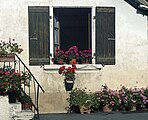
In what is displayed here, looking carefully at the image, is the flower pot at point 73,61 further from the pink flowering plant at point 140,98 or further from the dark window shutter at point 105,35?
the pink flowering plant at point 140,98

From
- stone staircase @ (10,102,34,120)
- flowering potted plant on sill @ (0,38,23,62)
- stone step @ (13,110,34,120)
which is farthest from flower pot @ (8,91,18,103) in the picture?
flowering potted plant on sill @ (0,38,23,62)

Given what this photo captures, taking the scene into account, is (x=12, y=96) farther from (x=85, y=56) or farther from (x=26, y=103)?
(x=85, y=56)

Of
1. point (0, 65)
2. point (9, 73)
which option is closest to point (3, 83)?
point (9, 73)

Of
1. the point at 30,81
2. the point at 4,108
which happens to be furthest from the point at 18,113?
the point at 30,81

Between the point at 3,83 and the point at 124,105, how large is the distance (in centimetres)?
349

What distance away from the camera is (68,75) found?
439 inches

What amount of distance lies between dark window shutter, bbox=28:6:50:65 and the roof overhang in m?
2.45

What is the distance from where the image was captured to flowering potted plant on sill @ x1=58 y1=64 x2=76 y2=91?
11.1 meters

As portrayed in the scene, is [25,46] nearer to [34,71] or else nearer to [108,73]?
[34,71]

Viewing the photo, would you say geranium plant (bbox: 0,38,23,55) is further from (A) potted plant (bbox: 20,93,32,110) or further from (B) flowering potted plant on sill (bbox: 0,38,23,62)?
(A) potted plant (bbox: 20,93,32,110)

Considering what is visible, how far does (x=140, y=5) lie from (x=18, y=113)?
4691mm

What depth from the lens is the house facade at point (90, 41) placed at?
36.8 feet

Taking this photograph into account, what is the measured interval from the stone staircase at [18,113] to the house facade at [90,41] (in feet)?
4.77

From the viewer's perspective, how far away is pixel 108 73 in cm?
1156
